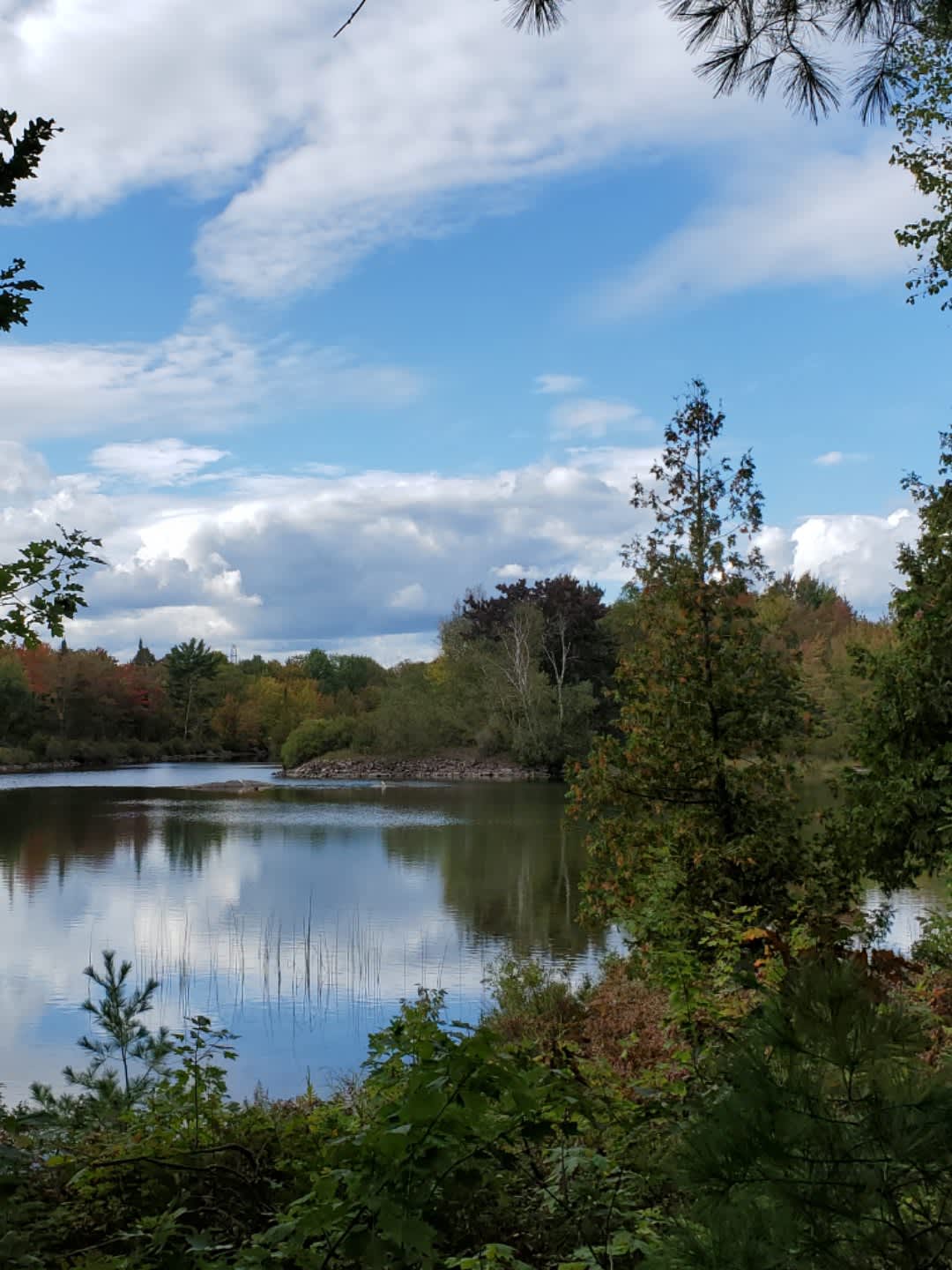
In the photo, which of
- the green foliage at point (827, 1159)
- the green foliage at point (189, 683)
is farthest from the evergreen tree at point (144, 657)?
the green foliage at point (827, 1159)

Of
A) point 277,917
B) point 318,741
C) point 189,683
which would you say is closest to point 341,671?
point 189,683

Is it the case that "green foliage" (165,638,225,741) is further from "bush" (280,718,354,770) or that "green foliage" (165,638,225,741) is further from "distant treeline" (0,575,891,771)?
"bush" (280,718,354,770)

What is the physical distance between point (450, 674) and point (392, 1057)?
49.0 m

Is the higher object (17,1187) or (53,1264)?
(17,1187)

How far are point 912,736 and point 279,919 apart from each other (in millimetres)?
9430

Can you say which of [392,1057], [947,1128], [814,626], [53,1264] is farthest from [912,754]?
[814,626]

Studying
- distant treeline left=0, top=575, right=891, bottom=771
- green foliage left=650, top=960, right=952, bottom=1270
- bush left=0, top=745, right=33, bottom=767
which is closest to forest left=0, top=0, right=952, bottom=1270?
green foliage left=650, top=960, right=952, bottom=1270

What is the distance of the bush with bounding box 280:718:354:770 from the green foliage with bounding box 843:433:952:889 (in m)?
47.3

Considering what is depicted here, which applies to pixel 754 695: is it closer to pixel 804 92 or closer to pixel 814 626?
pixel 804 92

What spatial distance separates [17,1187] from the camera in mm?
2334

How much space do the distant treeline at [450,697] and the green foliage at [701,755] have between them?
885 inches

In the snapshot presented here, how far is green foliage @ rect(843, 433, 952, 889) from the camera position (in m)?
6.65

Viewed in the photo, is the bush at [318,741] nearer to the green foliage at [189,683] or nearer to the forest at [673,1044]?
the green foliage at [189,683]

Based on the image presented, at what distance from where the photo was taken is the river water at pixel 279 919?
9.01 m
